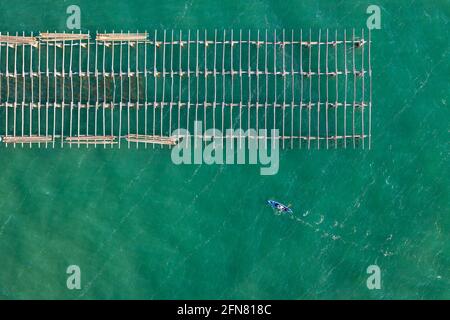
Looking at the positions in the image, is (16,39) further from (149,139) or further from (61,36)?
(149,139)

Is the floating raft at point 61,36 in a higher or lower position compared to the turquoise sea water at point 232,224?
higher

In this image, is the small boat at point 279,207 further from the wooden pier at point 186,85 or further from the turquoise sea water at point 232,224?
the wooden pier at point 186,85

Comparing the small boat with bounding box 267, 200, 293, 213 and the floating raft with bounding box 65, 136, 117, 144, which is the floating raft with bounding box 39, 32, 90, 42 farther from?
the small boat with bounding box 267, 200, 293, 213

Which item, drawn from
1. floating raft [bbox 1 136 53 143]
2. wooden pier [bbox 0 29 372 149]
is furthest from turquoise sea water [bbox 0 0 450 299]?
wooden pier [bbox 0 29 372 149]

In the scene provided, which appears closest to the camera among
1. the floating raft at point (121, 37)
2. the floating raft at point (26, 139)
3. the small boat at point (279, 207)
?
the small boat at point (279, 207)

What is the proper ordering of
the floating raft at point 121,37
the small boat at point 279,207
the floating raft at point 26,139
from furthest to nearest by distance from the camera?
the floating raft at point 121,37
the floating raft at point 26,139
the small boat at point 279,207

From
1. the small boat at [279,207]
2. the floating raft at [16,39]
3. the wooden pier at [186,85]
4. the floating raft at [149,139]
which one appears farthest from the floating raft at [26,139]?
the small boat at [279,207]
